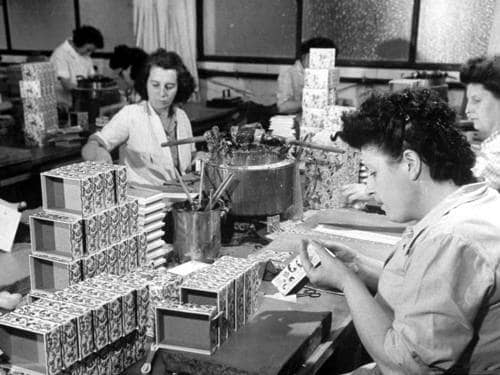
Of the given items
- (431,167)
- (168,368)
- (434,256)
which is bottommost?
(168,368)

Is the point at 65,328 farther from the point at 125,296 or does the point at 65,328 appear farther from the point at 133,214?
the point at 133,214

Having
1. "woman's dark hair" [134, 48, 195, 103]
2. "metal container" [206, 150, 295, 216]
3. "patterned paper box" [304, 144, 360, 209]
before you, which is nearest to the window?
"woman's dark hair" [134, 48, 195, 103]

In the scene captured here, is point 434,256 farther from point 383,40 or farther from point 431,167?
point 383,40

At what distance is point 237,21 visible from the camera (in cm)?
742

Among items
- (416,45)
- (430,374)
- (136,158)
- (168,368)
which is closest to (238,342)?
(168,368)

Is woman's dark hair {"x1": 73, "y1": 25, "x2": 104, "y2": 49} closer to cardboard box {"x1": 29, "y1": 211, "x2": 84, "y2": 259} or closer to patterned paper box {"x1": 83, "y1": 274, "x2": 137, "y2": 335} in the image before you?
cardboard box {"x1": 29, "y1": 211, "x2": 84, "y2": 259}

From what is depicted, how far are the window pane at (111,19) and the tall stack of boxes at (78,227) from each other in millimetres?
6739

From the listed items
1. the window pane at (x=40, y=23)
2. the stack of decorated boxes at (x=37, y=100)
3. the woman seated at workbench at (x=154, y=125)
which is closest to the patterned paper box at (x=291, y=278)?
the woman seated at workbench at (x=154, y=125)

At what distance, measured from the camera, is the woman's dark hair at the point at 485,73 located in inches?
136

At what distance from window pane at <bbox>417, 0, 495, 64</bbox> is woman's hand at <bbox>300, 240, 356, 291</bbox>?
210 inches

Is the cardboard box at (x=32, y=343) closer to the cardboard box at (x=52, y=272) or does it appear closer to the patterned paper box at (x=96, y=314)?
the patterned paper box at (x=96, y=314)

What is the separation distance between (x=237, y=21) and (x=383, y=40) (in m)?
1.87

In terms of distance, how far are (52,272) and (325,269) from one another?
31.1 inches

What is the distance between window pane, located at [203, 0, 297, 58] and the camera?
7156 mm
